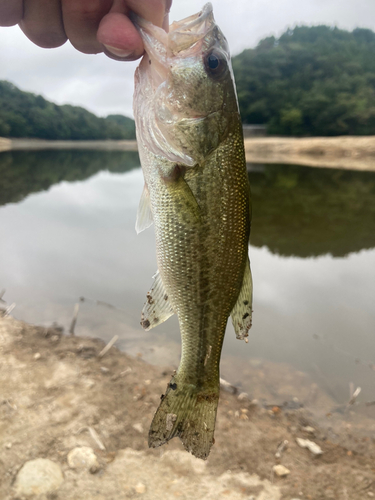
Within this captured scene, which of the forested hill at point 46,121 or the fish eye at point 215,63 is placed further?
the forested hill at point 46,121

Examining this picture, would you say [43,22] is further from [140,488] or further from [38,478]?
[140,488]

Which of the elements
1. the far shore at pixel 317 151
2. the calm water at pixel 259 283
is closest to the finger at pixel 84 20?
the calm water at pixel 259 283

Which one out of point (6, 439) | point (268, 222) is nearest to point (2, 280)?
point (6, 439)

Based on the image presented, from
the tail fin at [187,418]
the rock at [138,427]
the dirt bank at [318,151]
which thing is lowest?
the rock at [138,427]

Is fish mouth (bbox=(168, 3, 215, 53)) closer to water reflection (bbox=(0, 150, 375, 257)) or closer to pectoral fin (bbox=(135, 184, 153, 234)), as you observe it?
pectoral fin (bbox=(135, 184, 153, 234))

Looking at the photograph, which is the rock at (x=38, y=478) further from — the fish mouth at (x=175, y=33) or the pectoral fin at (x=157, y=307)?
the fish mouth at (x=175, y=33)

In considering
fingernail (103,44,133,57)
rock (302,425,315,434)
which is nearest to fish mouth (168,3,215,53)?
fingernail (103,44,133,57)

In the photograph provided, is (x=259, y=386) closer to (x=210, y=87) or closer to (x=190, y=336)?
(x=190, y=336)
